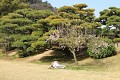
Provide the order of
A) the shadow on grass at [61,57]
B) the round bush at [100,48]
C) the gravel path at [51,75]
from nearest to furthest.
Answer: the gravel path at [51,75] → the round bush at [100,48] → the shadow on grass at [61,57]

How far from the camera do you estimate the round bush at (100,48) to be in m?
25.8

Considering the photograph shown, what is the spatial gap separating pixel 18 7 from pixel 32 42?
12.8 m

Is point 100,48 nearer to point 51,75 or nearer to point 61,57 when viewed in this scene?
point 61,57

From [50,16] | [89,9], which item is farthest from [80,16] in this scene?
[50,16]

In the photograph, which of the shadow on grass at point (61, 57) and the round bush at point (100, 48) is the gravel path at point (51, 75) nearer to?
the round bush at point (100, 48)

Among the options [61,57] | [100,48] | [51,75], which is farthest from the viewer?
[61,57]

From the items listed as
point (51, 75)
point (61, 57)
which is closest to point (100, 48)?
point (61, 57)

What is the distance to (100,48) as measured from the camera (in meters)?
26.2

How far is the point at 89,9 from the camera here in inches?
1244

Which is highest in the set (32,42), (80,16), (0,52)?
(80,16)

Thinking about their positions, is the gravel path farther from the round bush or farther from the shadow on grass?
the shadow on grass

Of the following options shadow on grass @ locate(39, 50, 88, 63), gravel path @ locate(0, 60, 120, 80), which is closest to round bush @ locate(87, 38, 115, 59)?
shadow on grass @ locate(39, 50, 88, 63)

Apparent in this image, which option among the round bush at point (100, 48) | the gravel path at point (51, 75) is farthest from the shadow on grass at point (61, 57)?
the gravel path at point (51, 75)

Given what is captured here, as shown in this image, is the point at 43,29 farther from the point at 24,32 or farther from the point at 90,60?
the point at 90,60
